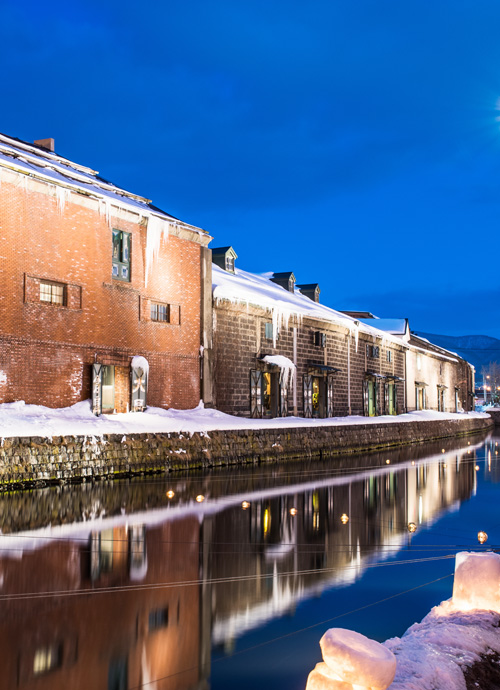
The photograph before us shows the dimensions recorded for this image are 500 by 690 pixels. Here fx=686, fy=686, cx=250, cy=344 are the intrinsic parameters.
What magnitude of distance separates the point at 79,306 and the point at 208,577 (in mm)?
15410

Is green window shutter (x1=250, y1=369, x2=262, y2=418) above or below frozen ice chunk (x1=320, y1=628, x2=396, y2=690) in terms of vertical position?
above

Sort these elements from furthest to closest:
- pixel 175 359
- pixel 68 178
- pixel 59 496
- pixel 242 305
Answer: pixel 242 305, pixel 175 359, pixel 68 178, pixel 59 496

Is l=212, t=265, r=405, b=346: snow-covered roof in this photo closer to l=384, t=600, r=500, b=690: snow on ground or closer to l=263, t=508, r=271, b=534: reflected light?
l=263, t=508, r=271, b=534: reflected light

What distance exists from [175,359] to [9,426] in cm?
995

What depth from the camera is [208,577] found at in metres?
7.33

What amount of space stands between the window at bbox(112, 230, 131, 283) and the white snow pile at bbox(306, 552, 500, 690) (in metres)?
19.3

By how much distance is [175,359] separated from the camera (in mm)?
25312

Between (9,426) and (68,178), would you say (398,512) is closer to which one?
(9,426)

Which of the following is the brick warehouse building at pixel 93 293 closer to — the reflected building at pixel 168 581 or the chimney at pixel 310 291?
the reflected building at pixel 168 581

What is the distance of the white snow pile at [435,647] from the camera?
359 centimetres

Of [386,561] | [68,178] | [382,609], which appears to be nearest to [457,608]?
[382,609]

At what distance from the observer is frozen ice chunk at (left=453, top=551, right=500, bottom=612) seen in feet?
17.5

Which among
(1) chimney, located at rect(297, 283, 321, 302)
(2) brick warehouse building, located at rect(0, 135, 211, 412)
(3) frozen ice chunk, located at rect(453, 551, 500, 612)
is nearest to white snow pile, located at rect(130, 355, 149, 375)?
(2) brick warehouse building, located at rect(0, 135, 211, 412)

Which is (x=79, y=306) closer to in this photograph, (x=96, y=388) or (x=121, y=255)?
(x=96, y=388)
